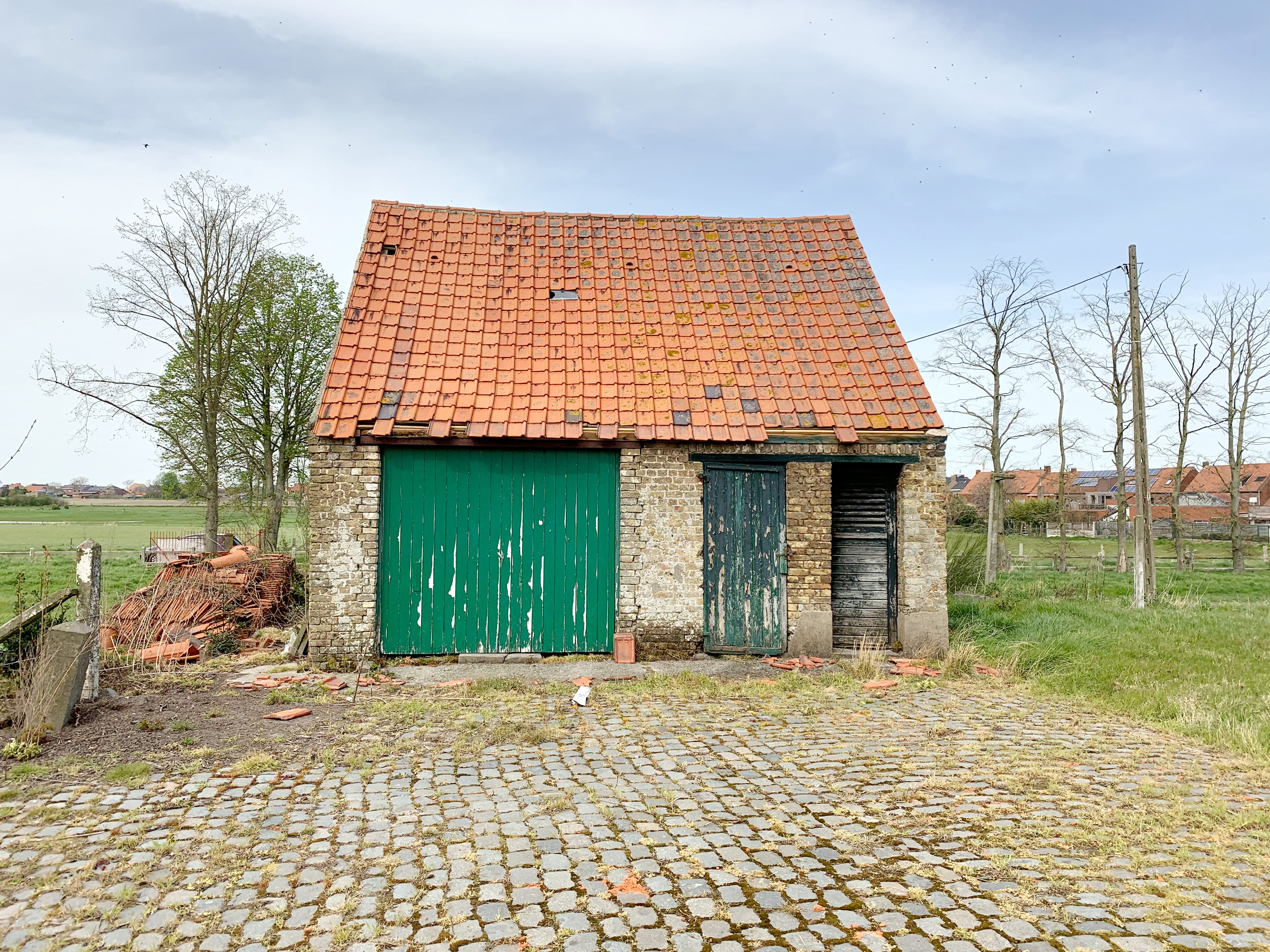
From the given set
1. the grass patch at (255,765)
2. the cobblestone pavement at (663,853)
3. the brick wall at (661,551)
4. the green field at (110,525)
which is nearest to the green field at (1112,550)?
the brick wall at (661,551)

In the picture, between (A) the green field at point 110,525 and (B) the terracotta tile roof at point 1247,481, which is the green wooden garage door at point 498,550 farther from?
(B) the terracotta tile roof at point 1247,481

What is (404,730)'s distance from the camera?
21.5 ft

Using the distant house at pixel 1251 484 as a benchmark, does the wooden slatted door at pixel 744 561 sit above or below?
below

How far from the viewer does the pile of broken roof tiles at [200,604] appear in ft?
31.0

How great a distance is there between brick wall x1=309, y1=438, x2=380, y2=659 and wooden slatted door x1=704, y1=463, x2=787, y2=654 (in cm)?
396

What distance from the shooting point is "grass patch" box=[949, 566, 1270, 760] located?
7.14 m

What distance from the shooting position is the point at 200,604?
1032cm

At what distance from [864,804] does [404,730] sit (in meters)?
3.69

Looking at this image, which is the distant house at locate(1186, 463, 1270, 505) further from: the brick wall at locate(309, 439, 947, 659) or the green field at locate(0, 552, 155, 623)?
the green field at locate(0, 552, 155, 623)

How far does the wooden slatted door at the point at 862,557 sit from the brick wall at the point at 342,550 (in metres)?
5.72

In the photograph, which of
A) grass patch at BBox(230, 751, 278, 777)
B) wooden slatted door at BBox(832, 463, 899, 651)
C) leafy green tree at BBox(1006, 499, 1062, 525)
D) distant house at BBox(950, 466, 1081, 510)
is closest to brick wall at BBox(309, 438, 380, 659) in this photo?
grass patch at BBox(230, 751, 278, 777)

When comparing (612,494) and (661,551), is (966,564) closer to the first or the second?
(661,551)

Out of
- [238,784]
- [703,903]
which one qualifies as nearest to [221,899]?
[238,784]

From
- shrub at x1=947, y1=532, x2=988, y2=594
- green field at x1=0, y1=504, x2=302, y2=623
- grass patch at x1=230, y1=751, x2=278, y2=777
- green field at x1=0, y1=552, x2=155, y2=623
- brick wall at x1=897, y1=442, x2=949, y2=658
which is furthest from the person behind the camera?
shrub at x1=947, y1=532, x2=988, y2=594
